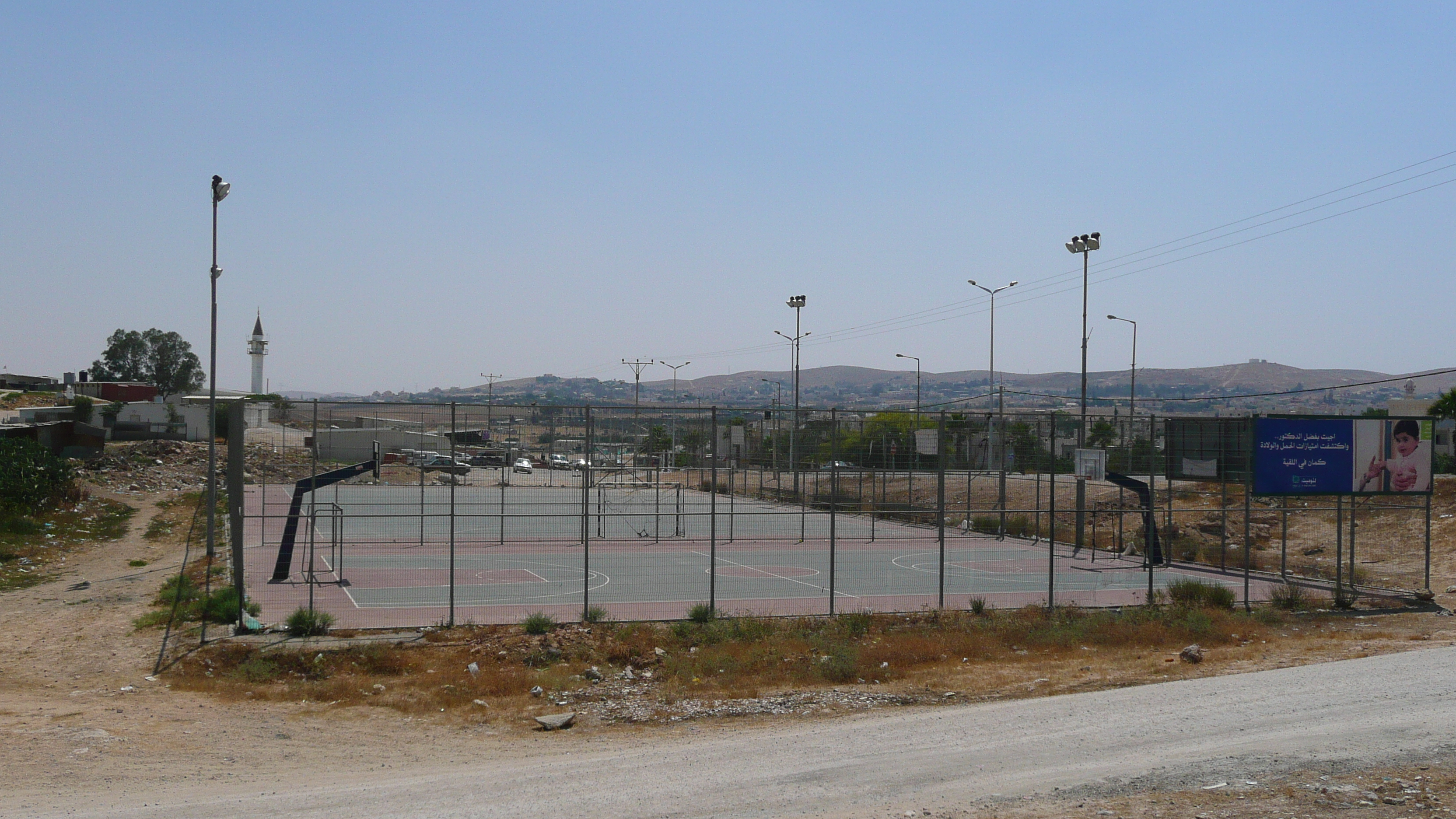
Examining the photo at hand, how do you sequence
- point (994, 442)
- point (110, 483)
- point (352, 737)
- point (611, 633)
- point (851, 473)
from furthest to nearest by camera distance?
point (110, 483)
point (851, 473)
point (994, 442)
point (611, 633)
point (352, 737)

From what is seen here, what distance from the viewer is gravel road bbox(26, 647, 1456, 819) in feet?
28.8

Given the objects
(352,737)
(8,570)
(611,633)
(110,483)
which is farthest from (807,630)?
(110,483)

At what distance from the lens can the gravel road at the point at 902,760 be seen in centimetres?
877

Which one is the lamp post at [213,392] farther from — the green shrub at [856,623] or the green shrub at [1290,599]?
the green shrub at [1290,599]

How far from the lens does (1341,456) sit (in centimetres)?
2139

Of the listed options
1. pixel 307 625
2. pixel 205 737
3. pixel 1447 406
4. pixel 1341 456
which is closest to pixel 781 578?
pixel 307 625

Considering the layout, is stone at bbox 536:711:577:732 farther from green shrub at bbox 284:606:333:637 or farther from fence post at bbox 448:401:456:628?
Answer: green shrub at bbox 284:606:333:637

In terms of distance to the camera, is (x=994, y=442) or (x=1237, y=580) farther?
(x=1237, y=580)

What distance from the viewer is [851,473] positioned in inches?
976

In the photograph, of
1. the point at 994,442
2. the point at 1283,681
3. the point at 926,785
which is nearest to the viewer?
the point at 926,785

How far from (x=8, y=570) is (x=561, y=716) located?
19.0 metres

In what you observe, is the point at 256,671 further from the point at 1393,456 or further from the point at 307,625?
the point at 1393,456

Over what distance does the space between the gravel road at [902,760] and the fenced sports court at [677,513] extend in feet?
20.8

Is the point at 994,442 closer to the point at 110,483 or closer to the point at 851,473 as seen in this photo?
the point at 851,473
